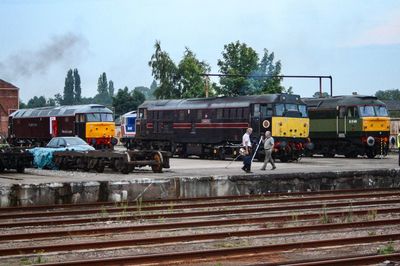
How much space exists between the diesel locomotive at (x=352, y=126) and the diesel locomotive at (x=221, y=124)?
3.97m

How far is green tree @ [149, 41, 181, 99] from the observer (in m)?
78.7

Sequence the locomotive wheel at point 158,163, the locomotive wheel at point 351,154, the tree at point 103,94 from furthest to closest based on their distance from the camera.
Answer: the tree at point 103,94
the locomotive wheel at point 351,154
the locomotive wheel at point 158,163

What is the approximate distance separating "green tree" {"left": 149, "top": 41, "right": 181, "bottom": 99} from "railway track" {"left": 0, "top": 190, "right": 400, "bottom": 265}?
62.3 metres

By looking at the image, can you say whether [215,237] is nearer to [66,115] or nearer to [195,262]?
[195,262]

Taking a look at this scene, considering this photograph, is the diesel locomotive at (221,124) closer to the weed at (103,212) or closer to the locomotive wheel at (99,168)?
the locomotive wheel at (99,168)

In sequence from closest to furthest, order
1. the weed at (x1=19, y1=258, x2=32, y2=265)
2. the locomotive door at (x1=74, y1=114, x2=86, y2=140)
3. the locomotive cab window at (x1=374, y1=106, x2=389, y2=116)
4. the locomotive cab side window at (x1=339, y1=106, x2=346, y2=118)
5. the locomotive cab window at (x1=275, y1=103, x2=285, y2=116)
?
the weed at (x1=19, y1=258, x2=32, y2=265), the locomotive cab window at (x1=275, y1=103, x2=285, y2=116), the locomotive cab window at (x1=374, y1=106, x2=389, y2=116), the locomotive cab side window at (x1=339, y1=106, x2=346, y2=118), the locomotive door at (x1=74, y1=114, x2=86, y2=140)

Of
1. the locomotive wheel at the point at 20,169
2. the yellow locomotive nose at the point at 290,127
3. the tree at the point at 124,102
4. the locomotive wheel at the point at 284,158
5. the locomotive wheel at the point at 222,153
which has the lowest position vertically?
the locomotive wheel at the point at 20,169

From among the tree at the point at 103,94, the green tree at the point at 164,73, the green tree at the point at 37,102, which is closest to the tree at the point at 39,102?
the green tree at the point at 37,102

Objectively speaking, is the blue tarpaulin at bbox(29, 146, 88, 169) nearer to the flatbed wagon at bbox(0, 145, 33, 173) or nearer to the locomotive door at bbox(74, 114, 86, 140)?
the flatbed wagon at bbox(0, 145, 33, 173)

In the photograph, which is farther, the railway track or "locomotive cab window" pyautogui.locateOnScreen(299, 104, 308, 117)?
"locomotive cab window" pyautogui.locateOnScreen(299, 104, 308, 117)

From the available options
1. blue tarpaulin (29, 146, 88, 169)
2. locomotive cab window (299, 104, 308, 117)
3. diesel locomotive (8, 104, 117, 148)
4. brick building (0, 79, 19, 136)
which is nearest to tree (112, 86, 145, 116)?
brick building (0, 79, 19, 136)

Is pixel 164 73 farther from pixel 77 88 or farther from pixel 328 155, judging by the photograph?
pixel 77 88

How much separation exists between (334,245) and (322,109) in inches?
1171

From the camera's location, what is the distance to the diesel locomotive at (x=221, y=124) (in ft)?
110
